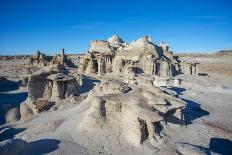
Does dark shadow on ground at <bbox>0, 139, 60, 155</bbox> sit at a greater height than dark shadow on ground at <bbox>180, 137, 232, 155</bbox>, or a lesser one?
greater

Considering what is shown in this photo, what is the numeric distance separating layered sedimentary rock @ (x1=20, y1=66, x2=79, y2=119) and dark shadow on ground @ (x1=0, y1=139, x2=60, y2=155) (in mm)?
5896

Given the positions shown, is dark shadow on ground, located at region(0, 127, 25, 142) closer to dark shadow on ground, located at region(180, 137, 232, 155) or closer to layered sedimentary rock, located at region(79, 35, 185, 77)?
dark shadow on ground, located at region(180, 137, 232, 155)

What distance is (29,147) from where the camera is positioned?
11000 millimetres

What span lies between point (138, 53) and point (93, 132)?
30556 mm

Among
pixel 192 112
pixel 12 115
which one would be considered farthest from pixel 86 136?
pixel 192 112

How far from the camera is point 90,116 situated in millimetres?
13344

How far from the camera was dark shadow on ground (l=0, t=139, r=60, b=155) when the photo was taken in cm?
987

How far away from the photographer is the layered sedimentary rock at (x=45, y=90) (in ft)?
57.4

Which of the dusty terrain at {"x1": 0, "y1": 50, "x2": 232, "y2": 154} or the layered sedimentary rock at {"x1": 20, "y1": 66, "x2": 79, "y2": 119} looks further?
the layered sedimentary rock at {"x1": 20, "y1": 66, "x2": 79, "y2": 119}

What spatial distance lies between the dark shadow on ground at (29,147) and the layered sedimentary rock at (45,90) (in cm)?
590

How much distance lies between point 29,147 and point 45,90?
827cm

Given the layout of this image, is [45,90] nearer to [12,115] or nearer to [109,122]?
[12,115]

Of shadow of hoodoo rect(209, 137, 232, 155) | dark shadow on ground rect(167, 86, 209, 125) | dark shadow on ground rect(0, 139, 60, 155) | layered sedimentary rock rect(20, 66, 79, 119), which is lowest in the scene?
shadow of hoodoo rect(209, 137, 232, 155)

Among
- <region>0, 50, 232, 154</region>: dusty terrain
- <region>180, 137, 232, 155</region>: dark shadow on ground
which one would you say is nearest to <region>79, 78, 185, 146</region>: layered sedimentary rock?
<region>0, 50, 232, 154</region>: dusty terrain
